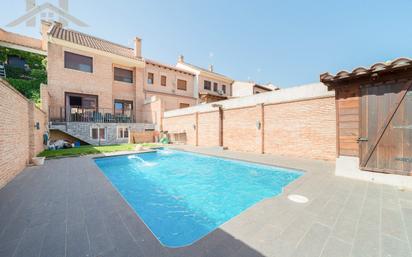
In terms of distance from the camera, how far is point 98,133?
14227 millimetres

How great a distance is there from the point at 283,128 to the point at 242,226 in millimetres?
6946

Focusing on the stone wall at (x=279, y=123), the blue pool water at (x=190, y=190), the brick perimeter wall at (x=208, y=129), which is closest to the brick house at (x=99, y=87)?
the brick perimeter wall at (x=208, y=129)

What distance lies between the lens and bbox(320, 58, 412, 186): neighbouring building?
4035 mm

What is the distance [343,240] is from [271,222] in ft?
2.92

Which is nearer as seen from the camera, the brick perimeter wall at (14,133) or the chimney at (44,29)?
the brick perimeter wall at (14,133)

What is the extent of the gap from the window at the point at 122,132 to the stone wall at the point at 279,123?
25.6 feet

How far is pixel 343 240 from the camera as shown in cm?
214

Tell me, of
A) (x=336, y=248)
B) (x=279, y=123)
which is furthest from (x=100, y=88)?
(x=336, y=248)

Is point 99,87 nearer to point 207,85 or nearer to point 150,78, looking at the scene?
point 150,78

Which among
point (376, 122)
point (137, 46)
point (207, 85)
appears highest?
point (137, 46)

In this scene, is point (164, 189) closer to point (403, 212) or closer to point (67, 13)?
point (403, 212)

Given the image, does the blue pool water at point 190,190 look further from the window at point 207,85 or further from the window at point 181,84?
the window at point 207,85

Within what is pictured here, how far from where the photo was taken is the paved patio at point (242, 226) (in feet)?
6.52

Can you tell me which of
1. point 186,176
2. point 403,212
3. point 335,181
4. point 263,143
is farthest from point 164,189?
point 263,143
